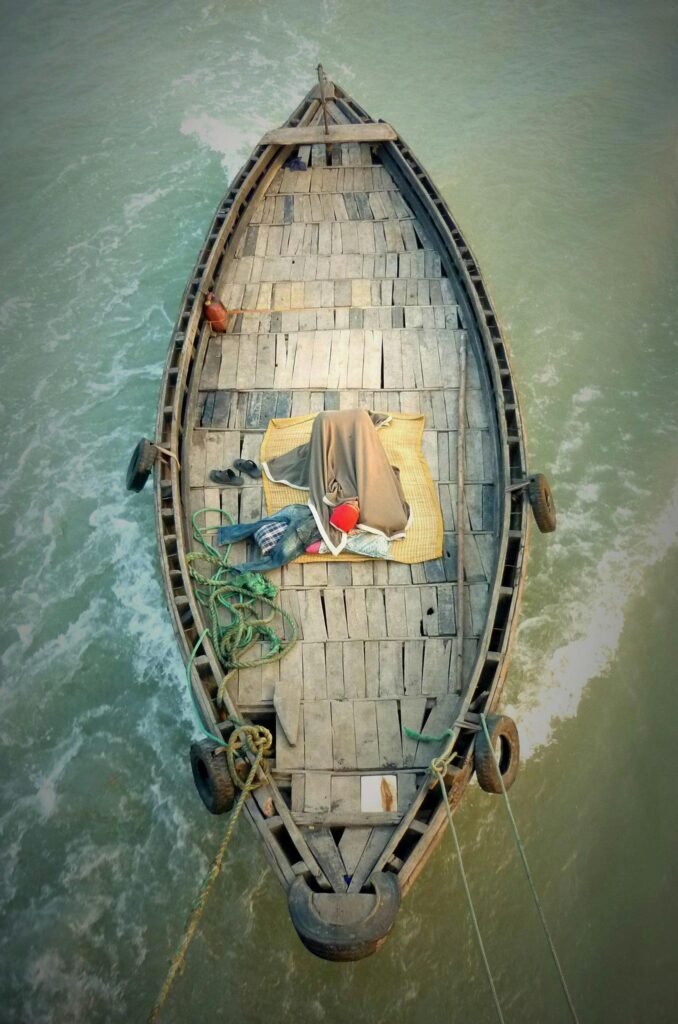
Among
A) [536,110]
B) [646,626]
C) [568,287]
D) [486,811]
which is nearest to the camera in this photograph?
[486,811]

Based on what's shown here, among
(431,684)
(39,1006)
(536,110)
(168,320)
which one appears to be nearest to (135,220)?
(168,320)

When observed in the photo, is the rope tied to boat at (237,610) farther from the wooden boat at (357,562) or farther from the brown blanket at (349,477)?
the brown blanket at (349,477)

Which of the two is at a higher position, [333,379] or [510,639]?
[333,379]

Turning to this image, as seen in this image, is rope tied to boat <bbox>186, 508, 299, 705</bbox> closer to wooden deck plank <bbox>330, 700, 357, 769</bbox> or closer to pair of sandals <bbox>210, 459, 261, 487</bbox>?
wooden deck plank <bbox>330, 700, 357, 769</bbox>

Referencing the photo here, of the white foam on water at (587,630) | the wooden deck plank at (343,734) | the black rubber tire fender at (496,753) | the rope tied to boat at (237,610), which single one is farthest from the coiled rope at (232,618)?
the white foam on water at (587,630)

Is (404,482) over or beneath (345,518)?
over

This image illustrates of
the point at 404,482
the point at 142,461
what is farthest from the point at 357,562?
the point at 142,461

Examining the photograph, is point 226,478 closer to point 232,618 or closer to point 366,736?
point 232,618

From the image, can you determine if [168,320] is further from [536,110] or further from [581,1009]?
[581,1009]
